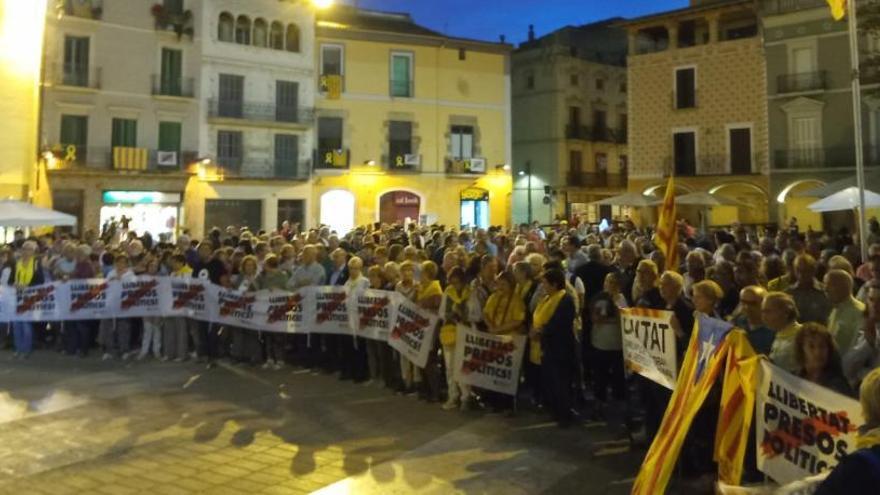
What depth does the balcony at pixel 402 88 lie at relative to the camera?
1523 inches

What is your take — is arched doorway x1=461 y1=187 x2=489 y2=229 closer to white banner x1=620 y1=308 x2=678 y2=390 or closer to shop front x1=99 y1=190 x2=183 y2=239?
shop front x1=99 y1=190 x2=183 y2=239

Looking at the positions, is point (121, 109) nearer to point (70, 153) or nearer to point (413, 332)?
point (70, 153)

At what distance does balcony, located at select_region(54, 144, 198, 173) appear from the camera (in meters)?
31.0

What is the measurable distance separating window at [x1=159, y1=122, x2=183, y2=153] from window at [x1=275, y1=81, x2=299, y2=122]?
15.6 ft

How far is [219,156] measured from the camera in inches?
1355

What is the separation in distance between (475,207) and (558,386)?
33.2 m

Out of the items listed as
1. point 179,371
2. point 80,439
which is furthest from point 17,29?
point 80,439

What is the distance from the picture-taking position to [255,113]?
1382 inches

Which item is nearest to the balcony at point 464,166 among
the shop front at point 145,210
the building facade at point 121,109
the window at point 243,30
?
the window at point 243,30

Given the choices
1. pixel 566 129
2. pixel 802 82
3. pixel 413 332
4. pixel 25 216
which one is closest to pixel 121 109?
pixel 25 216

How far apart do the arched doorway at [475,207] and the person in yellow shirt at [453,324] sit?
31788 millimetres

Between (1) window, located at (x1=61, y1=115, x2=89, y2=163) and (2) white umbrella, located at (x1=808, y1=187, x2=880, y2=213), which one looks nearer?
(2) white umbrella, located at (x1=808, y1=187, x2=880, y2=213)

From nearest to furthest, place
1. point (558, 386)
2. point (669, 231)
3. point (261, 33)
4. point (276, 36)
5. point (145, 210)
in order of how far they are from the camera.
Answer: point (558, 386) → point (669, 231) → point (145, 210) → point (261, 33) → point (276, 36)

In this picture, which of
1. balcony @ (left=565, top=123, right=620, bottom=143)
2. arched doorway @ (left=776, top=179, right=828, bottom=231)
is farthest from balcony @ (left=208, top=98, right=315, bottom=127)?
arched doorway @ (left=776, top=179, right=828, bottom=231)
